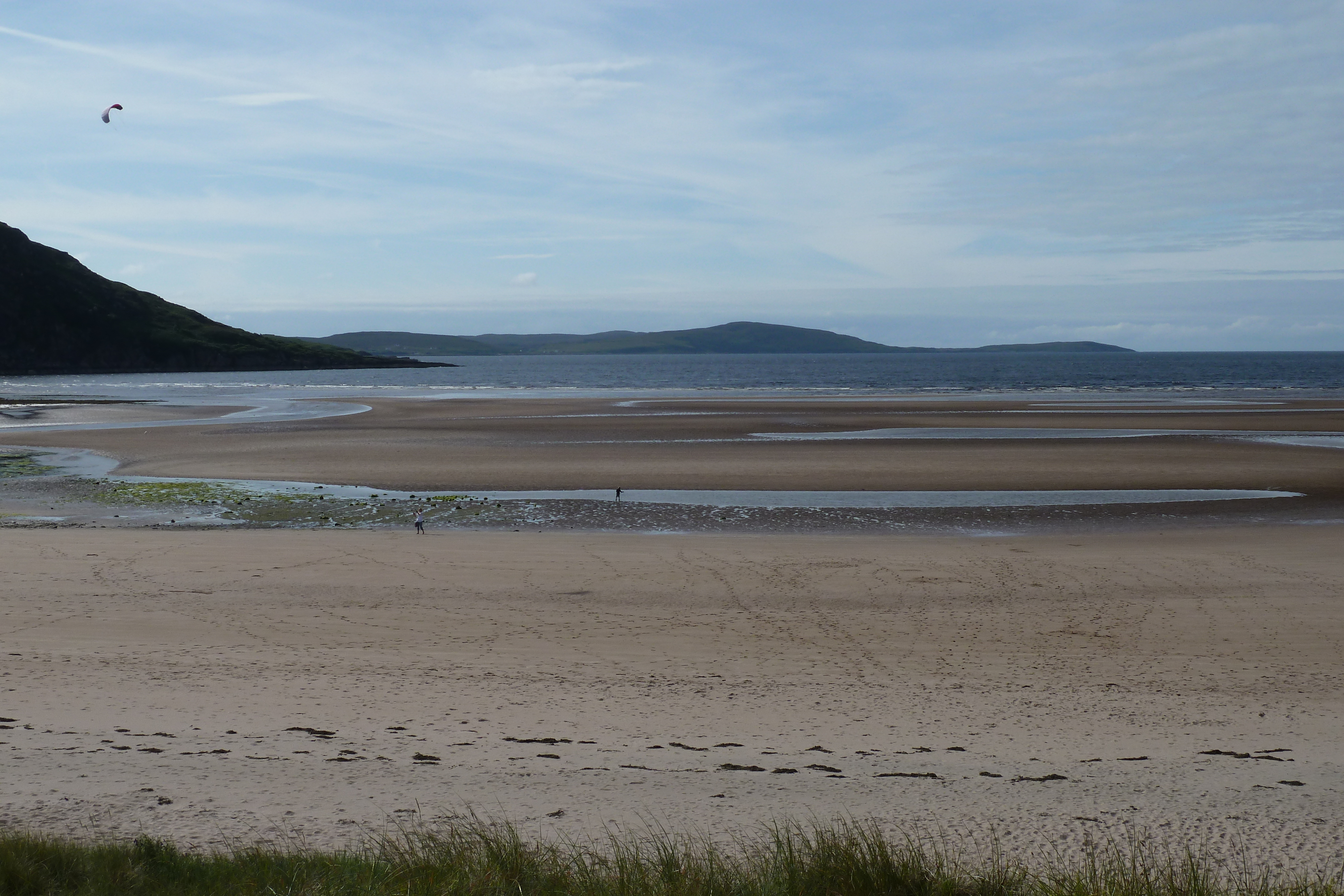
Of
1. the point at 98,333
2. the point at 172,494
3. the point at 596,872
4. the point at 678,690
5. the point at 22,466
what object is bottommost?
the point at 678,690

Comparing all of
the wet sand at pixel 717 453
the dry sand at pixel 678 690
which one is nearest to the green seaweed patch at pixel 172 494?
the wet sand at pixel 717 453

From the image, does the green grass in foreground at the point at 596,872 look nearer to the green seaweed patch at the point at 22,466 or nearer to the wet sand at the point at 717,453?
the wet sand at the point at 717,453

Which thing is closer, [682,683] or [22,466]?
[682,683]

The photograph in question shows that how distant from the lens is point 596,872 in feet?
17.1

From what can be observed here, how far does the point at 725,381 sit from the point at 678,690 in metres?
99.4

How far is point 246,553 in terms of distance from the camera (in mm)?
15969

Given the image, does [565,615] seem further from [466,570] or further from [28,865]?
[28,865]

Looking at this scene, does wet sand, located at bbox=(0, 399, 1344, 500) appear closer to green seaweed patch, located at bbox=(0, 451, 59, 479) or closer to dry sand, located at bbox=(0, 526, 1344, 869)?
green seaweed patch, located at bbox=(0, 451, 59, 479)

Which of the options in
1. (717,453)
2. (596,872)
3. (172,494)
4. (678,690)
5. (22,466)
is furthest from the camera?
(717,453)

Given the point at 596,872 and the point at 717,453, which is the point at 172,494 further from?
the point at 596,872

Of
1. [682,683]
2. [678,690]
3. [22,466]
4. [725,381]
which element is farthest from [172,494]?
[725,381]

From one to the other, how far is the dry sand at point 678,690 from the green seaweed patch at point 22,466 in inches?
520

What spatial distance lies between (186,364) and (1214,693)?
531 ft

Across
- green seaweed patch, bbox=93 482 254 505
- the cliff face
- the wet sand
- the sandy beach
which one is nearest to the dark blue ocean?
the cliff face
